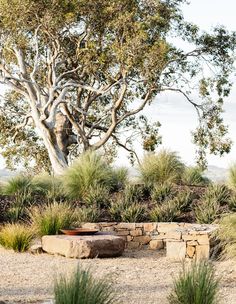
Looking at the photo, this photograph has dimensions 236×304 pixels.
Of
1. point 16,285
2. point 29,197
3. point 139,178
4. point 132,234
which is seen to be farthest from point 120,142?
point 16,285

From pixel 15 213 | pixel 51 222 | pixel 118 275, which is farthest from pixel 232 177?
pixel 118 275

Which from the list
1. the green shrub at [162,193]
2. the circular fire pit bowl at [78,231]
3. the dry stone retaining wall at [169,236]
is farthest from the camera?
the green shrub at [162,193]

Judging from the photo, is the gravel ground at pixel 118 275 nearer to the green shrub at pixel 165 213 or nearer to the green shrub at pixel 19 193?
the green shrub at pixel 165 213

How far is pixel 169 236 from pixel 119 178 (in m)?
4.81

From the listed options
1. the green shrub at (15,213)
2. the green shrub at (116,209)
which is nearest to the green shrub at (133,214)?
the green shrub at (116,209)

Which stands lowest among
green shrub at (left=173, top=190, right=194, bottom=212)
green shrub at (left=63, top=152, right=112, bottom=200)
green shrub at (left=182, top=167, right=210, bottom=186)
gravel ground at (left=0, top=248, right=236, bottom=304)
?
gravel ground at (left=0, top=248, right=236, bottom=304)

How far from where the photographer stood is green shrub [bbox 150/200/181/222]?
35.9 feet

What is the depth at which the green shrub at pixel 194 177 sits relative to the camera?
50.1 ft

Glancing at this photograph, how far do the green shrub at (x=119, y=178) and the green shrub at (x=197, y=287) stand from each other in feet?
25.1

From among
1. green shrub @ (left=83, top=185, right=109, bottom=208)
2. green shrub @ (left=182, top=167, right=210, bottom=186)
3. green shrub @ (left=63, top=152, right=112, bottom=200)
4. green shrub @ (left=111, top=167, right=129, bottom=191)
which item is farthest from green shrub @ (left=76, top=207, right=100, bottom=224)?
green shrub @ (left=182, top=167, right=210, bottom=186)

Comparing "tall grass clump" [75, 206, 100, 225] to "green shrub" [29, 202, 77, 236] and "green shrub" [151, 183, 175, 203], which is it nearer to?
"green shrub" [29, 202, 77, 236]

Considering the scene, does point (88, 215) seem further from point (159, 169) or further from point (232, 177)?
point (232, 177)

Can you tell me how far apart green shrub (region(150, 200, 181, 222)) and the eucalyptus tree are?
792cm

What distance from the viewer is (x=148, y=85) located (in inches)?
810
